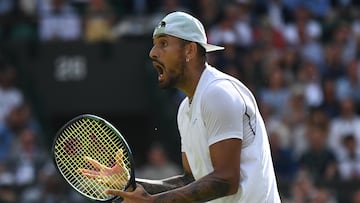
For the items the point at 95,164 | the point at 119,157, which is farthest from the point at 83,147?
the point at 119,157

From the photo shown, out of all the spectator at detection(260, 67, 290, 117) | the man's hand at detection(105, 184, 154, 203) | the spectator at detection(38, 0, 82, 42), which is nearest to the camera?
the man's hand at detection(105, 184, 154, 203)

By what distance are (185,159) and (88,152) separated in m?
0.56

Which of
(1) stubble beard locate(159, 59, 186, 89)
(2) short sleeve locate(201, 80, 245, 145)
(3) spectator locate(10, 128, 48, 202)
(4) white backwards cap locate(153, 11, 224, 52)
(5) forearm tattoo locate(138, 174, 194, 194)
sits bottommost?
(3) spectator locate(10, 128, 48, 202)

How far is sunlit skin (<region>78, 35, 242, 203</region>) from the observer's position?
20.5ft

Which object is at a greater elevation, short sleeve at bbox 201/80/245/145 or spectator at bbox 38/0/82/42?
short sleeve at bbox 201/80/245/145

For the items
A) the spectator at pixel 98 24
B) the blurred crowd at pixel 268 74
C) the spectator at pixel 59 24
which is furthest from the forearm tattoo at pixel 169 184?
the spectator at pixel 59 24

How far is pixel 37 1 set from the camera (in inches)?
663

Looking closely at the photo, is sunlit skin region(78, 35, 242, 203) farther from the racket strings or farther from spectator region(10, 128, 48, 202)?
spectator region(10, 128, 48, 202)

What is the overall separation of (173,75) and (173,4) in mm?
10214

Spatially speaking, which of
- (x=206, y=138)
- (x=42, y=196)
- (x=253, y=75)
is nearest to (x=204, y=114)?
(x=206, y=138)

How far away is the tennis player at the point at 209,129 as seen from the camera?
6.25m

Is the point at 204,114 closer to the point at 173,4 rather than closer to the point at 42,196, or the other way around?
the point at 42,196

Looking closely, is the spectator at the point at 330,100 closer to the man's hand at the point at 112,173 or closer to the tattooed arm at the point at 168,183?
the tattooed arm at the point at 168,183

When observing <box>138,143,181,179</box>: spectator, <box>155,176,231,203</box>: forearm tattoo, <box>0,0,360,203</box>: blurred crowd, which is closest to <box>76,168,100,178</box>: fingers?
<box>155,176,231,203</box>: forearm tattoo
